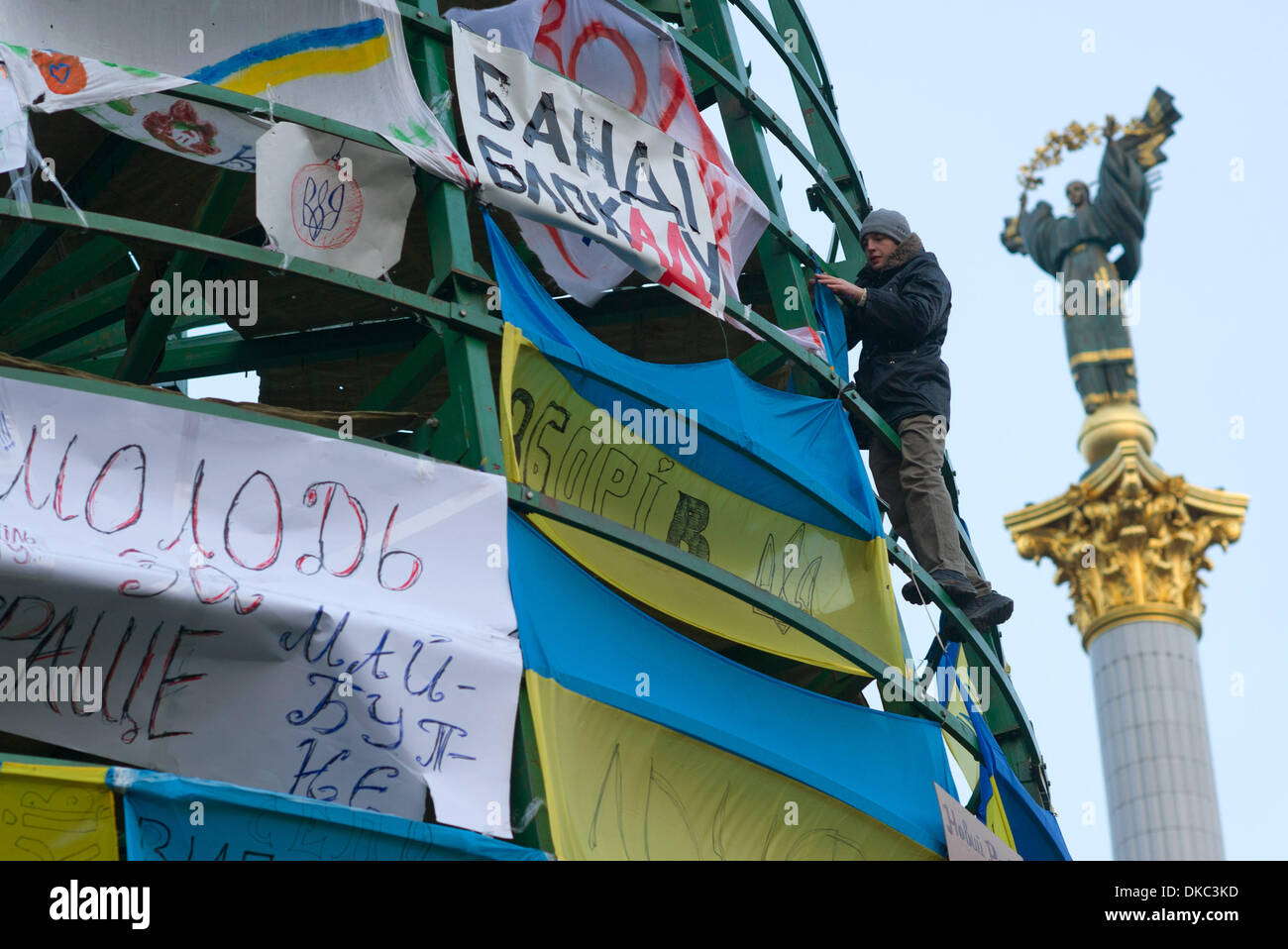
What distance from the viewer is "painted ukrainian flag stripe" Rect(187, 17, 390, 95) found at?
1384 cm

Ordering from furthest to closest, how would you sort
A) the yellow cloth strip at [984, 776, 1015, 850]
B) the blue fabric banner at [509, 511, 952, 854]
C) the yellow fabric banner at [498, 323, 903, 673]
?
1. the yellow cloth strip at [984, 776, 1015, 850]
2. the yellow fabric banner at [498, 323, 903, 673]
3. the blue fabric banner at [509, 511, 952, 854]

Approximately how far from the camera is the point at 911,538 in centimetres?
1639

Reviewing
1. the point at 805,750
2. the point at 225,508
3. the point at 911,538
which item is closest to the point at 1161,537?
the point at 911,538

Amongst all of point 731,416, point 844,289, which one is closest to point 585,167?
point 731,416

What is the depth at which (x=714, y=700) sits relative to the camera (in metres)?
13.2

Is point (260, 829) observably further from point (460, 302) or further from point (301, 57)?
point (301, 57)

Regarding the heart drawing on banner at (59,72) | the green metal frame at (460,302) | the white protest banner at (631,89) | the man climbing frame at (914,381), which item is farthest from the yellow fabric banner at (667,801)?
the heart drawing on banner at (59,72)

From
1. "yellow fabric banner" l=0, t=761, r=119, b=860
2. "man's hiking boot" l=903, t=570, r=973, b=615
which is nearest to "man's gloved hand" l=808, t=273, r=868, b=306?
"man's hiking boot" l=903, t=570, r=973, b=615

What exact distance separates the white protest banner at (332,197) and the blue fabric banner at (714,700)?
2310 millimetres

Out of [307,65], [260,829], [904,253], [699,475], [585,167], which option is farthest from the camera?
[904,253]

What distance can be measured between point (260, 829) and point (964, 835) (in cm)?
598

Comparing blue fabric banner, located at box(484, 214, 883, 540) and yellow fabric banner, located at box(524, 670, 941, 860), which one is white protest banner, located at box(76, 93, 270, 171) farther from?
yellow fabric banner, located at box(524, 670, 941, 860)

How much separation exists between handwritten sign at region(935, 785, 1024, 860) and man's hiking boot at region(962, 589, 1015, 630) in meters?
1.70

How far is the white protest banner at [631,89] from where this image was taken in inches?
599
